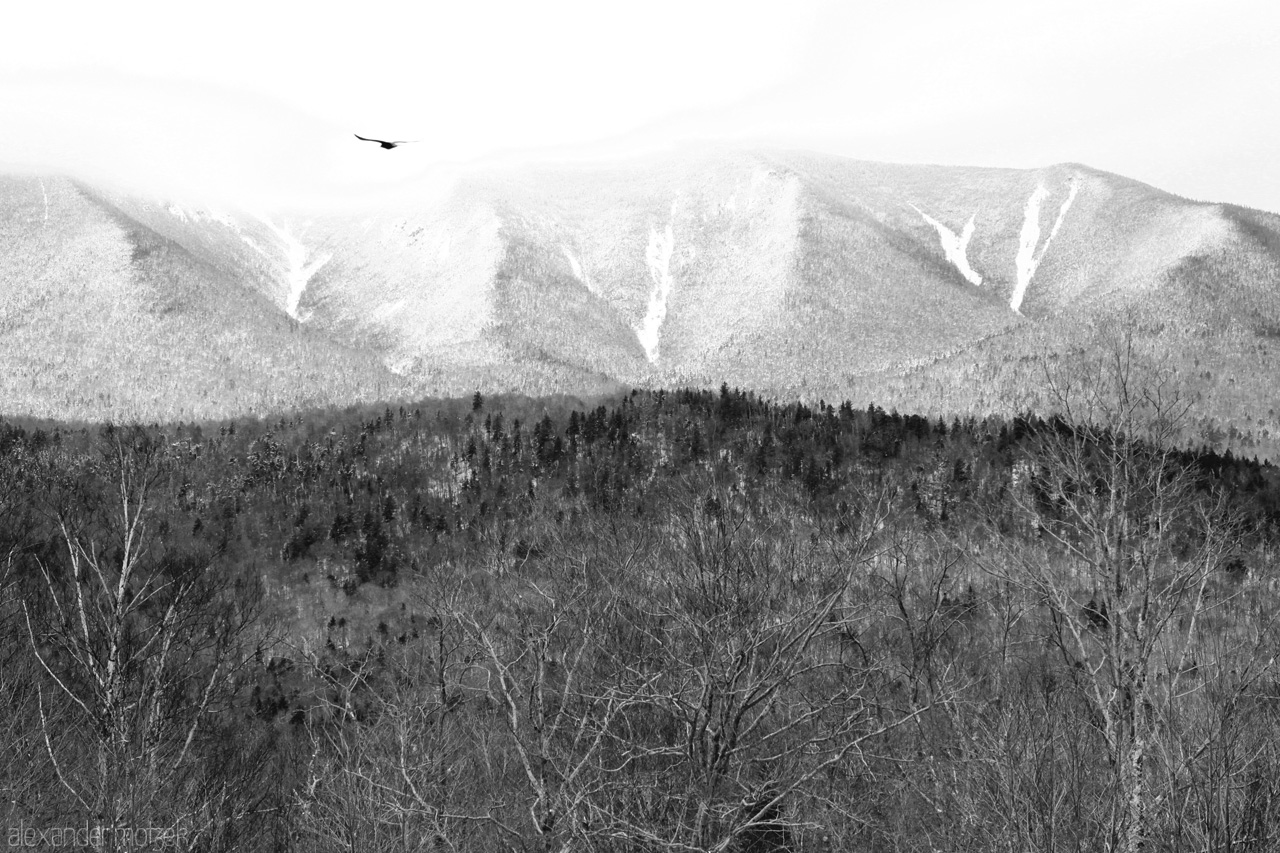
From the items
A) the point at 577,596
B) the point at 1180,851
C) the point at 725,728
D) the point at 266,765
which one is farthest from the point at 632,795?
the point at 266,765

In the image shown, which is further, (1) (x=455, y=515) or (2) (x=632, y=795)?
(1) (x=455, y=515)

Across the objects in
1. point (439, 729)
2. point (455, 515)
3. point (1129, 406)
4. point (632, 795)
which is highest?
point (1129, 406)

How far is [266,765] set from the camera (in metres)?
46.2

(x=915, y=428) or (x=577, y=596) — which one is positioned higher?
(x=577, y=596)

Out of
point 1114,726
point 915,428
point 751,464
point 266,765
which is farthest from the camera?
point 915,428

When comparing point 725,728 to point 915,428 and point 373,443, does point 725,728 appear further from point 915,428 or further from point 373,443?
point 373,443

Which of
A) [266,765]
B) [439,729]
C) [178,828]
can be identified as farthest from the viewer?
[266,765]

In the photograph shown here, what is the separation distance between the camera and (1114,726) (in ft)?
47.6

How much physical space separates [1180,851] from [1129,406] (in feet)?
22.7

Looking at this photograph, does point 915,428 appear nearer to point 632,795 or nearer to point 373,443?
point 373,443

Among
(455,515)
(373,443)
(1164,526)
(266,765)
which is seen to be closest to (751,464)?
(455,515)

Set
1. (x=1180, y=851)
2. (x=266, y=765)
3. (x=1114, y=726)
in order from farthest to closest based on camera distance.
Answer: (x=266, y=765)
(x=1114, y=726)
(x=1180, y=851)

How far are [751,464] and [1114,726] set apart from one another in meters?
150

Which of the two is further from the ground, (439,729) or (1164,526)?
(1164,526)
